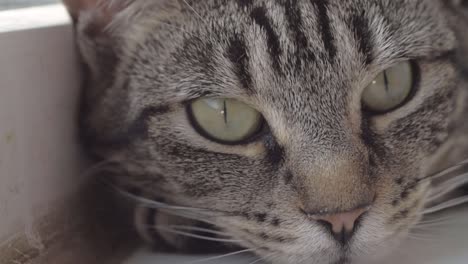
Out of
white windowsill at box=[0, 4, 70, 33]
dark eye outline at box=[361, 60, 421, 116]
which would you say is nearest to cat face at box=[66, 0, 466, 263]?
dark eye outline at box=[361, 60, 421, 116]

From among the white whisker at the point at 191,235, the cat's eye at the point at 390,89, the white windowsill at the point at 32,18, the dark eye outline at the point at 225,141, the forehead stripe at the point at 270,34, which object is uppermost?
the white windowsill at the point at 32,18

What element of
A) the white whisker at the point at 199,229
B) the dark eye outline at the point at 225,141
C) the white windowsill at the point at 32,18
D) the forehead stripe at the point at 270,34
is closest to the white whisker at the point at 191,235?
the white whisker at the point at 199,229

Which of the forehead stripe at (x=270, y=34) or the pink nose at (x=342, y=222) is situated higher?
the forehead stripe at (x=270, y=34)

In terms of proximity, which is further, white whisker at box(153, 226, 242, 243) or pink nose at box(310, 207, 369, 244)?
white whisker at box(153, 226, 242, 243)

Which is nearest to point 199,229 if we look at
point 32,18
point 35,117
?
point 35,117

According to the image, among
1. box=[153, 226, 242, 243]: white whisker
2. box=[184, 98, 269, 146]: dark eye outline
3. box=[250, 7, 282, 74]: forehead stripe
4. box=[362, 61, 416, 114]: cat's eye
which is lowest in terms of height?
box=[153, 226, 242, 243]: white whisker

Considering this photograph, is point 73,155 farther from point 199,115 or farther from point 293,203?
point 293,203

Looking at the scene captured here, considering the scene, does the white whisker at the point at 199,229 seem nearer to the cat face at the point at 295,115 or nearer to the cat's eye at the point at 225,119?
the cat face at the point at 295,115

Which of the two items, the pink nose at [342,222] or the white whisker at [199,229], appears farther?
the white whisker at [199,229]

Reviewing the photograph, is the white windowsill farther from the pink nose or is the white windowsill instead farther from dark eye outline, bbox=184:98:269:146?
the pink nose

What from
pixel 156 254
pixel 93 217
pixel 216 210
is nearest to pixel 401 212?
pixel 216 210
